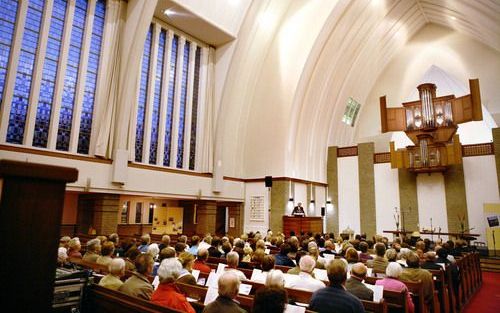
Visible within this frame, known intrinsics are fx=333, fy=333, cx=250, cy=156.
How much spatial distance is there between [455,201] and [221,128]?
981cm

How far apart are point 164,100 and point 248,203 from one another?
566 cm

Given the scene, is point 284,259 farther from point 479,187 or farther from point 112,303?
point 479,187

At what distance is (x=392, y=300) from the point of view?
10.8 feet

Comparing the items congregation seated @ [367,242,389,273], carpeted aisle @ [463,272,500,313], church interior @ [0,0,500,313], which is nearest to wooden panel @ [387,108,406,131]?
church interior @ [0,0,500,313]

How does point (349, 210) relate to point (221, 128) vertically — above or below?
below

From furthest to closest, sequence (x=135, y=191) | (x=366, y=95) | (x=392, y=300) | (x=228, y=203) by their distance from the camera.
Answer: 1. (x=366, y=95)
2. (x=228, y=203)
3. (x=135, y=191)
4. (x=392, y=300)

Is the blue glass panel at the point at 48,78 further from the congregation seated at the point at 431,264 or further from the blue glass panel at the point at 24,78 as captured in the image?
the congregation seated at the point at 431,264

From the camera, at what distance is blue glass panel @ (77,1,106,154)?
10227 mm

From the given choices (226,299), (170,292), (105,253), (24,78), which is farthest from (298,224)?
(226,299)

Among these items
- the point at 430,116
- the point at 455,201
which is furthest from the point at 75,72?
the point at 455,201

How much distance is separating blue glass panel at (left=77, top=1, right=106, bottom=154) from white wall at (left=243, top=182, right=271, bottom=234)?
6887 mm

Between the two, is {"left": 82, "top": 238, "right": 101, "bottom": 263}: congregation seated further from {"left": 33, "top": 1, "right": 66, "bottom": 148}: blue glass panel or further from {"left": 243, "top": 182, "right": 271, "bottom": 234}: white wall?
{"left": 243, "top": 182, "right": 271, "bottom": 234}: white wall

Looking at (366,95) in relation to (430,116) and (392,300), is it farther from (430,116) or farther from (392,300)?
(392,300)

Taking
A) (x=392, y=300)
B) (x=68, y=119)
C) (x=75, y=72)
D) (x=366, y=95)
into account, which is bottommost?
(x=392, y=300)
